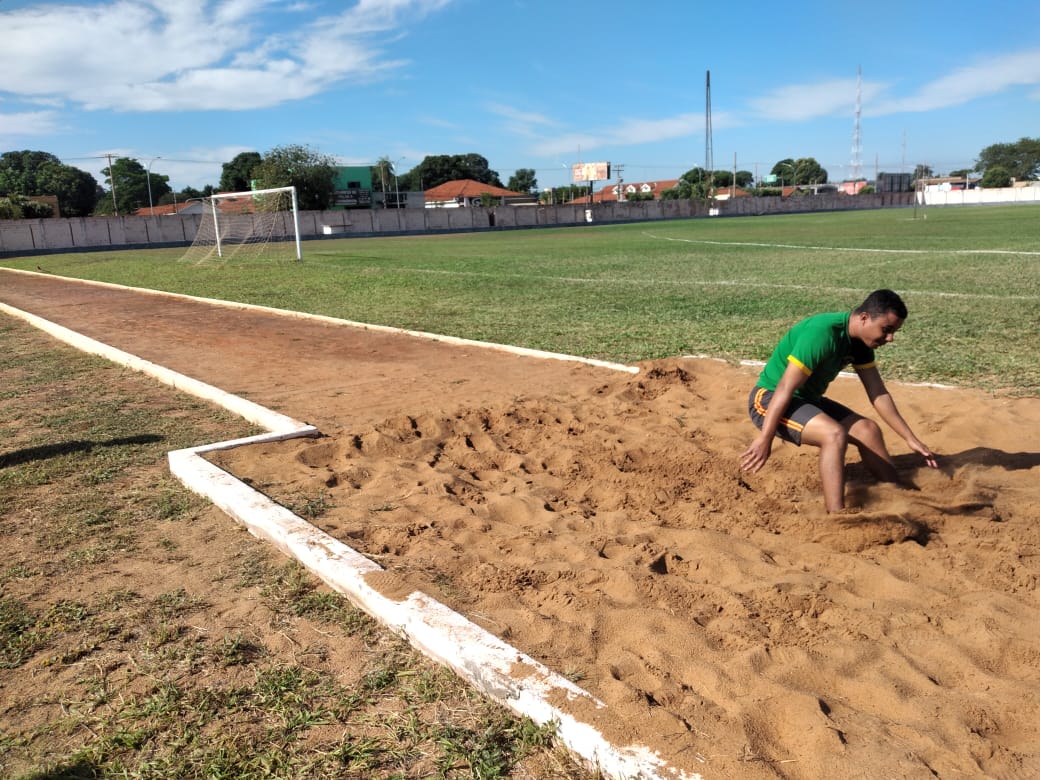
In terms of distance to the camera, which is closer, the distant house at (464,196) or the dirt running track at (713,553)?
the dirt running track at (713,553)

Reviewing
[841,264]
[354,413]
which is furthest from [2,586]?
[841,264]

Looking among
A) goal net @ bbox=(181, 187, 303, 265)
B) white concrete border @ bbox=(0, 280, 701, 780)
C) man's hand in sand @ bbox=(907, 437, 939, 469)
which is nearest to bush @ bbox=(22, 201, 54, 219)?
goal net @ bbox=(181, 187, 303, 265)

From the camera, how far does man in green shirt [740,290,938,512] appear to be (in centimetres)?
418

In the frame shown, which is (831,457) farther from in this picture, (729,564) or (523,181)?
(523,181)

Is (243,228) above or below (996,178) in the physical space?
below

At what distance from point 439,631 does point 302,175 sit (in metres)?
78.1

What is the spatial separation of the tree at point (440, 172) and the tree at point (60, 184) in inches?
1848

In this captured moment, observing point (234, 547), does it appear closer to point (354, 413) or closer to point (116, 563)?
point (116, 563)

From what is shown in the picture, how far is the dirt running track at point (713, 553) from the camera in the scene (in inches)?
103

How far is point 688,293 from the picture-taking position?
47.3 ft

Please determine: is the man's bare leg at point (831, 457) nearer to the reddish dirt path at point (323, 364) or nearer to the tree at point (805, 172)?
the reddish dirt path at point (323, 364)

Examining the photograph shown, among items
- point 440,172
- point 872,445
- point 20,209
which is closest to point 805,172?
point 440,172

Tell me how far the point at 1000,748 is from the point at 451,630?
1.81m

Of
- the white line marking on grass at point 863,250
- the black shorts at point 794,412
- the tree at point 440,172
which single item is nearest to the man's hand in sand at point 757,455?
the black shorts at point 794,412
